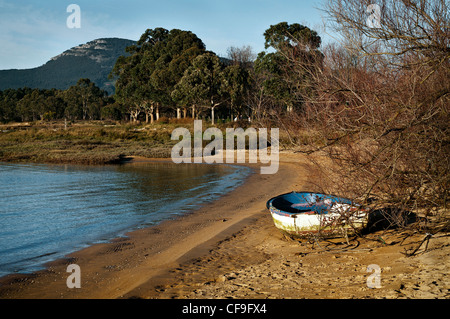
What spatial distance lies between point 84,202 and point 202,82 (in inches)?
1227

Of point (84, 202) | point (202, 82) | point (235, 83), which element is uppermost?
point (202, 82)

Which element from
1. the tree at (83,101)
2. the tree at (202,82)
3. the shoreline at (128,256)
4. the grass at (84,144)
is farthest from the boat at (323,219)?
the tree at (83,101)

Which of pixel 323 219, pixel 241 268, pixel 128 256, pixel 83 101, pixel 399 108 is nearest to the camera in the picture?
pixel 399 108

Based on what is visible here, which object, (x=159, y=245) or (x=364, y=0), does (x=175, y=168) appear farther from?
(x=364, y=0)

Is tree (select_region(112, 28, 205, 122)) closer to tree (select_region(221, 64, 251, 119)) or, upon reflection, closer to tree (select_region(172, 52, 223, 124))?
tree (select_region(172, 52, 223, 124))

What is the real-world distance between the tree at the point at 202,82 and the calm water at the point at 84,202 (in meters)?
17.9

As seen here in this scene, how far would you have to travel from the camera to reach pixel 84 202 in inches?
633

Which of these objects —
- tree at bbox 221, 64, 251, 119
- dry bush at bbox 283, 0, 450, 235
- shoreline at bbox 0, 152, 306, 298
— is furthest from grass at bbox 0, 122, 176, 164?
dry bush at bbox 283, 0, 450, 235

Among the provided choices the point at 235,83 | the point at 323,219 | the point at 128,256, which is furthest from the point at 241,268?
the point at 235,83

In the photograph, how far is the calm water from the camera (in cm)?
1014

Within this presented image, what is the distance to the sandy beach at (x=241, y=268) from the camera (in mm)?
5766

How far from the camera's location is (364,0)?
6.09 metres

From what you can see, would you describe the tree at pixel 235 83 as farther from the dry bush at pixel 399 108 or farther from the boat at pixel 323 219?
the dry bush at pixel 399 108

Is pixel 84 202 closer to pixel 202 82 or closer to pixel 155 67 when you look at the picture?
pixel 202 82
